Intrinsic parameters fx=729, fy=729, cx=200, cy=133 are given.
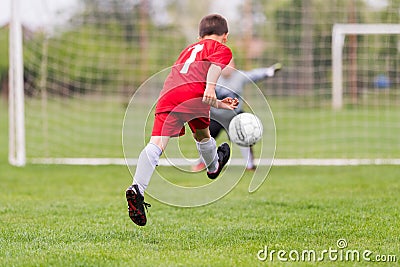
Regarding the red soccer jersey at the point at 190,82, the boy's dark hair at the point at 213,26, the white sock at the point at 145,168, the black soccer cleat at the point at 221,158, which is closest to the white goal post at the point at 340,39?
the black soccer cleat at the point at 221,158

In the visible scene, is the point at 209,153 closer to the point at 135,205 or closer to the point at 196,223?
the point at 196,223

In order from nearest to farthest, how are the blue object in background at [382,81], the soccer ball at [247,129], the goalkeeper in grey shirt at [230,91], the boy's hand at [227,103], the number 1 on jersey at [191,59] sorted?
the boy's hand at [227,103] → the number 1 on jersey at [191,59] → the soccer ball at [247,129] → the goalkeeper in grey shirt at [230,91] → the blue object in background at [382,81]

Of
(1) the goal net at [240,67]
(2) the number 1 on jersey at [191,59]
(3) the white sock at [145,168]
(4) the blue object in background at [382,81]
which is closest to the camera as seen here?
(3) the white sock at [145,168]

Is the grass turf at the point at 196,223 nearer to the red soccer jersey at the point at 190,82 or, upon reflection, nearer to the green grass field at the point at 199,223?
the green grass field at the point at 199,223

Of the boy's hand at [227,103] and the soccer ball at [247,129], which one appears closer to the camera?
the boy's hand at [227,103]

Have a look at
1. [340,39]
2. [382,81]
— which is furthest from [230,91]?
[382,81]

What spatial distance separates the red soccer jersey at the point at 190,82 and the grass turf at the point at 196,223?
95 centimetres

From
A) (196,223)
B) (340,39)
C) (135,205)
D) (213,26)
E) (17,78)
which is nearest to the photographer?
(135,205)

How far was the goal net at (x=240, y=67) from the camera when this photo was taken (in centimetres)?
1227

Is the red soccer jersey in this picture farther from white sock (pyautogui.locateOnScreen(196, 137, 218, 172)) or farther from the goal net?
the goal net

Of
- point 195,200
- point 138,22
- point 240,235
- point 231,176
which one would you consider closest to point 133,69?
point 138,22

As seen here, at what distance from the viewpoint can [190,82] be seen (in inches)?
216

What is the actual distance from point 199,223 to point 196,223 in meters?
0.02

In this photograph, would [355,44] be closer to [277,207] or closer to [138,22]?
[138,22]
